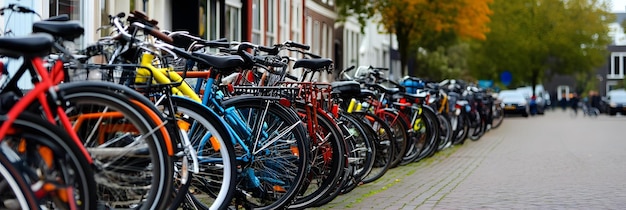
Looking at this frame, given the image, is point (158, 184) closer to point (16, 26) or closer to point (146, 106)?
point (146, 106)

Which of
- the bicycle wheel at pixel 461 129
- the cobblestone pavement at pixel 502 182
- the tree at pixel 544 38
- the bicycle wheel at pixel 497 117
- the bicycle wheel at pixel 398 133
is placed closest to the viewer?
the cobblestone pavement at pixel 502 182

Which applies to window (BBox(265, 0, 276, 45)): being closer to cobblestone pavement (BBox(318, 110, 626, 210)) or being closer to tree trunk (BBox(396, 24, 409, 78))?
cobblestone pavement (BBox(318, 110, 626, 210))

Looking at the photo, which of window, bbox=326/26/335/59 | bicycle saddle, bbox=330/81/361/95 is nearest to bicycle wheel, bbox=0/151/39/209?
bicycle saddle, bbox=330/81/361/95

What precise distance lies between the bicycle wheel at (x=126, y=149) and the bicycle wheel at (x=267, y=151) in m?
1.64

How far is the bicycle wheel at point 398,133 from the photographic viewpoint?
12422mm

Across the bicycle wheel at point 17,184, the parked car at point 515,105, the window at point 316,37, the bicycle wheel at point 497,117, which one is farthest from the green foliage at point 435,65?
the bicycle wheel at point 17,184

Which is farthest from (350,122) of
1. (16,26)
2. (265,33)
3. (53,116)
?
(265,33)

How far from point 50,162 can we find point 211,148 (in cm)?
196

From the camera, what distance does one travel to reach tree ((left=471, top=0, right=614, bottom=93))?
2808 inches

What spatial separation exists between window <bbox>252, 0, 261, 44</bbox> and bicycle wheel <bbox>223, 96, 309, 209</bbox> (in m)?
15.6

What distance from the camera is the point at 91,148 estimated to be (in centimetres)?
518

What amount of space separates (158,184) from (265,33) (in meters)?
18.9

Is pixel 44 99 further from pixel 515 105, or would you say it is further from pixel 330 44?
pixel 515 105

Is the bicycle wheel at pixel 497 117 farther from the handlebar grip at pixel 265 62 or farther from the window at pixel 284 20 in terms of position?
the handlebar grip at pixel 265 62
